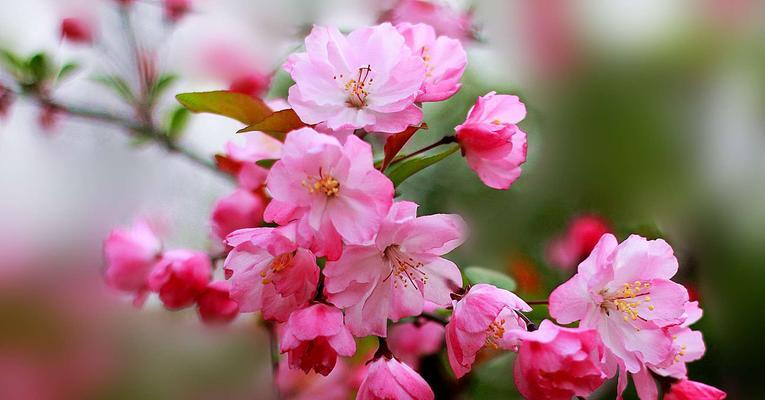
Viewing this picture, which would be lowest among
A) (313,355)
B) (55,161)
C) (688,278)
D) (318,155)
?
(55,161)

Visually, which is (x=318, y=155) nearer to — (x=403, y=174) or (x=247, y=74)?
(x=403, y=174)

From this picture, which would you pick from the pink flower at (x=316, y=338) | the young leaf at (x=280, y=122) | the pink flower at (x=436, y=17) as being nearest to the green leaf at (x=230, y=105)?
the young leaf at (x=280, y=122)

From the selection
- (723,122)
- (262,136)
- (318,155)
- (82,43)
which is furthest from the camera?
(723,122)

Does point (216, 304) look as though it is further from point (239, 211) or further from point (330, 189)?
point (330, 189)

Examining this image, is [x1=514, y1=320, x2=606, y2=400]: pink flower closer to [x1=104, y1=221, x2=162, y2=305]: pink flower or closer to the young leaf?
the young leaf

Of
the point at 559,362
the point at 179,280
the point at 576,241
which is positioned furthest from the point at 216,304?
the point at 576,241

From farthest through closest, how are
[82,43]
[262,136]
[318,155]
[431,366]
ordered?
[82,43], [431,366], [262,136], [318,155]

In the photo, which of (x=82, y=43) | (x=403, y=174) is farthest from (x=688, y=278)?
(x=82, y=43)
